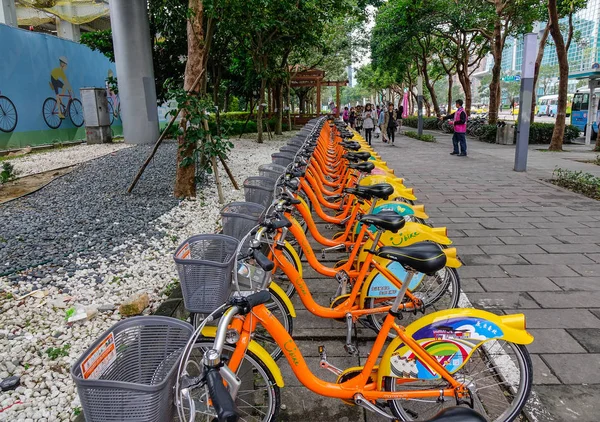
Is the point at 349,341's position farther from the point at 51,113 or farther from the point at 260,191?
the point at 51,113

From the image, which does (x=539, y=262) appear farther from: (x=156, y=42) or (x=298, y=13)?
(x=156, y=42)

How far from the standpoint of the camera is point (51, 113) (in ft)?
47.8

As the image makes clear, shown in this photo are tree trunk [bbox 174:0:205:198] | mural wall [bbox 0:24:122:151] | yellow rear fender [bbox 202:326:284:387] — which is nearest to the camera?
yellow rear fender [bbox 202:326:284:387]

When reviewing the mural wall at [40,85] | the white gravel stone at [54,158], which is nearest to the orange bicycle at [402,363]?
the white gravel stone at [54,158]

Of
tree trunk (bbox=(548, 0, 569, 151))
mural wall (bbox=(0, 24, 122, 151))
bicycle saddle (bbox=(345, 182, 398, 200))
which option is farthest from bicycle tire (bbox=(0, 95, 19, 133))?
tree trunk (bbox=(548, 0, 569, 151))

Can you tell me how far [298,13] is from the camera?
1298 cm

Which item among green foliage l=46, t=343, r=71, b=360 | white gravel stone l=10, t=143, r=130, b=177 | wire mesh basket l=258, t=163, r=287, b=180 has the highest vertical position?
wire mesh basket l=258, t=163, r=287, b=180

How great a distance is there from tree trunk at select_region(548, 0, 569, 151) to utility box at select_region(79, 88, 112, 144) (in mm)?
12751

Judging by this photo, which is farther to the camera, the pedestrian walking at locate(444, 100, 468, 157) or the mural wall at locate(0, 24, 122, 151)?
the mural wall at locate(0, 24, 122, 151)

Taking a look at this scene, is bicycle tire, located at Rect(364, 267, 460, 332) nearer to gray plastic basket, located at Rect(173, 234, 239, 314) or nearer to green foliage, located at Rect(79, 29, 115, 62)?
gray plastic basket, located at Rect(173, 234, 239, 314)

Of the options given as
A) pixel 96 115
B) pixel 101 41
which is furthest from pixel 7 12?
pixel 96 115

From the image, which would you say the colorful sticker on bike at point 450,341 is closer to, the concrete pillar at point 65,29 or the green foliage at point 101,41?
the green foliage at point 101,41

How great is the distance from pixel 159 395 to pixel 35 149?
13999 mm

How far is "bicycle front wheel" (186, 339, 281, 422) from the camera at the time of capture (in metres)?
2.06
